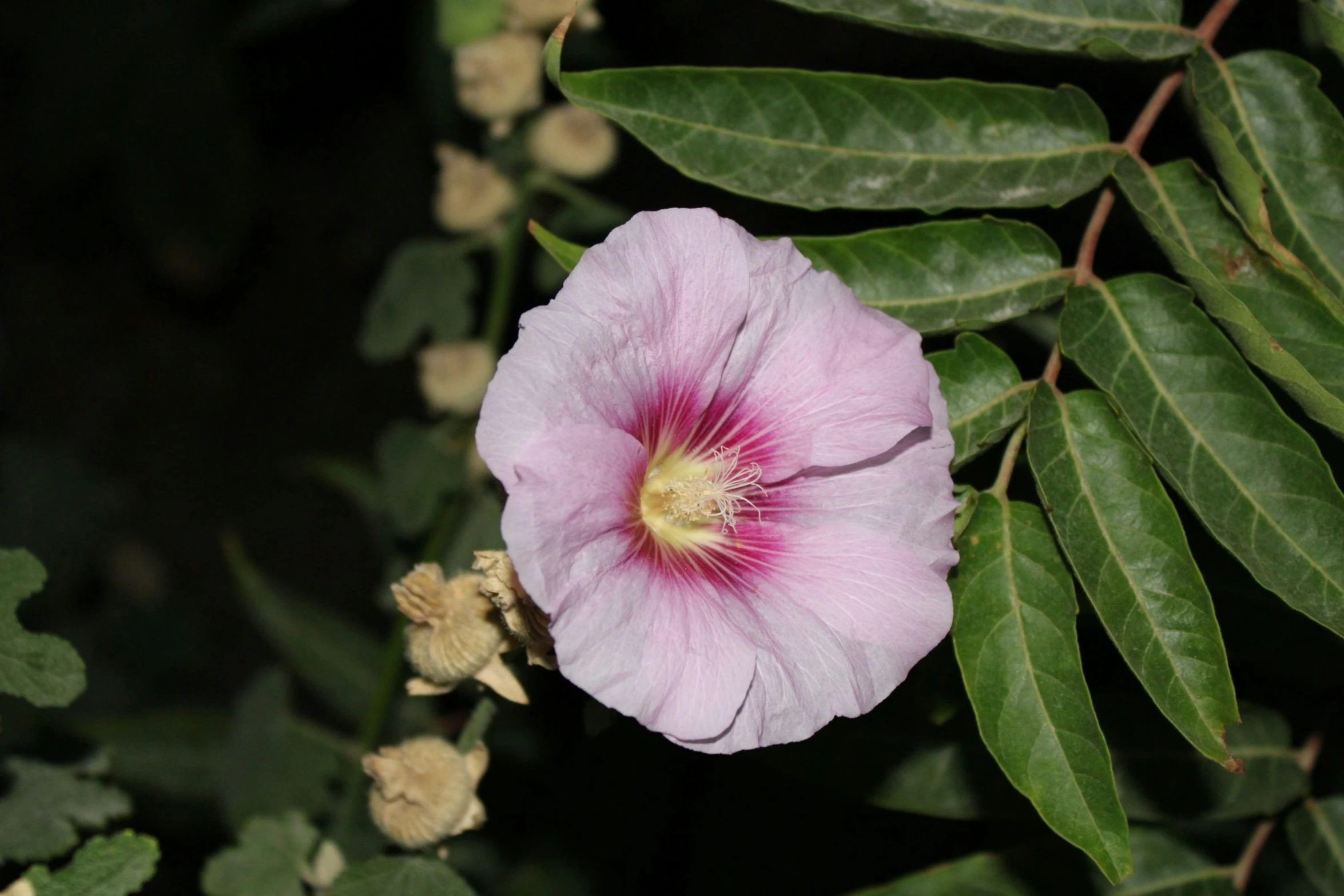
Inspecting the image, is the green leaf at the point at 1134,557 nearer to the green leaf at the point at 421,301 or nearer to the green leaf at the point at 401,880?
the green leaf at the point at 401,880

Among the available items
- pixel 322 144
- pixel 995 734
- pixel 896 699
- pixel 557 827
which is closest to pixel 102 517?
pixel 322 144

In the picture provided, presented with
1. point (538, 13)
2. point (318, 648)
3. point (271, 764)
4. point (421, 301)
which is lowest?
point (318, 648)

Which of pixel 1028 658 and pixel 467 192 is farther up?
pixel 1028 658

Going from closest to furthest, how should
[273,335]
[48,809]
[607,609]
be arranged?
[607,609] < [48,809] < [273,335]

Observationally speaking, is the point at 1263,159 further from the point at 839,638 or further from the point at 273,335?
the point at 273,335

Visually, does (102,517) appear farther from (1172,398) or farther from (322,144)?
(1172,398)

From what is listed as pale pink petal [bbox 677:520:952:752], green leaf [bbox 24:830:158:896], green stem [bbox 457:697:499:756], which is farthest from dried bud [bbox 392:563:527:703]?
green leaf [bbox 24:830:158:896]

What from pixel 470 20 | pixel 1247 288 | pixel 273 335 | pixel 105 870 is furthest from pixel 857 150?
pixel 273 335

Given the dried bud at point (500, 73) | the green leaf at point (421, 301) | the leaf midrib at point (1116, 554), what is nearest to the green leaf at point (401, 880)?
the leaf midrib at point (1116, 554)
